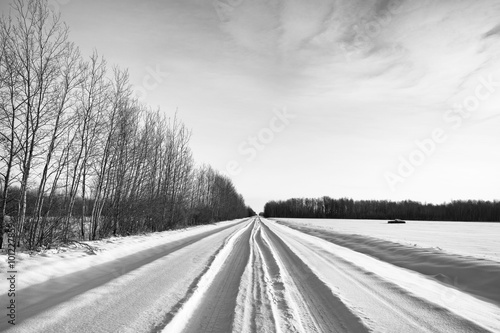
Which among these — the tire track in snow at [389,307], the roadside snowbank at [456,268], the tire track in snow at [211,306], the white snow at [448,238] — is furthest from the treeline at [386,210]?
the tire track in snow at [211,306]

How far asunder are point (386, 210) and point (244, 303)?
138 metres

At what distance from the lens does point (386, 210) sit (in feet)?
411

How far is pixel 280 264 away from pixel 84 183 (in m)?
11.0

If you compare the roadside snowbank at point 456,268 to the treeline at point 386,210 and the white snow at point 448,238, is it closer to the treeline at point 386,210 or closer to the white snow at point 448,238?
the white snow at point 448,238

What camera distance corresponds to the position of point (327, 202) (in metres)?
148

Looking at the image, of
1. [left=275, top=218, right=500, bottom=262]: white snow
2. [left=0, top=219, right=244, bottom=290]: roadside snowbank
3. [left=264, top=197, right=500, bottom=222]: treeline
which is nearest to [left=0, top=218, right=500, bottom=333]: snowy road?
[left=0, top=219, right=244, bottom=290]: roadside snowbank

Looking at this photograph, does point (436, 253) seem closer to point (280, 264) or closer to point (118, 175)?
point (280, 264)

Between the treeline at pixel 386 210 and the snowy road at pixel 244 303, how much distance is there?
117 m

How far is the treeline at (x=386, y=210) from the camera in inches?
3888

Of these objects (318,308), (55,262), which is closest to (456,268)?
(318,308)

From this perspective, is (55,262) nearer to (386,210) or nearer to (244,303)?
(244,303)

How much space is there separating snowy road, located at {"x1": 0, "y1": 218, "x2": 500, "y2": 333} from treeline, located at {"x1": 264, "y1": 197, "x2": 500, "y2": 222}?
4606 inches

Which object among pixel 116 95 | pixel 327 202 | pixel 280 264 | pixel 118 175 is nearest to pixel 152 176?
pixel 118 175

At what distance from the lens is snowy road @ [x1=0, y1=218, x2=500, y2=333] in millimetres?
3396
